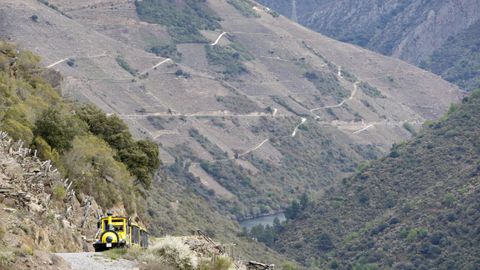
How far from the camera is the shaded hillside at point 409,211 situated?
82.2 metres

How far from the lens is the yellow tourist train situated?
1009 inches

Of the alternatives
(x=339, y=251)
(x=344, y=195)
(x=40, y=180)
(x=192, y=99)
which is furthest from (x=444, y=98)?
(x=40, y=180)

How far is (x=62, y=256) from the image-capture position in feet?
73.7

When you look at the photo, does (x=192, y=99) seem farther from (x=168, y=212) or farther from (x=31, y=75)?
(x=31, y=75)

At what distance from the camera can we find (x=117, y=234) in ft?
85.9

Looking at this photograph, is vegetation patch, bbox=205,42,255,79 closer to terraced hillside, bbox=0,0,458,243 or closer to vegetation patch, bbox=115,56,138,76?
terraced hillside, bbox=0,0,458,243

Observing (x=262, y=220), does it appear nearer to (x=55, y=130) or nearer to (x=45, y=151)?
(x=55, y=130)

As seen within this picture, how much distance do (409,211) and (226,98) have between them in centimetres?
7022

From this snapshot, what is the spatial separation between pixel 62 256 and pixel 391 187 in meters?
82.4

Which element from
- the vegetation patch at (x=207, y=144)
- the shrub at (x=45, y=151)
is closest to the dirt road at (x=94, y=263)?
the shrub at (x=45, y=151)

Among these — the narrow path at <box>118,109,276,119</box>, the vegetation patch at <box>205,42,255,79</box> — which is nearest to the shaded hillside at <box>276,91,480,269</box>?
the narrow path at <box>118,109,276,119</box>

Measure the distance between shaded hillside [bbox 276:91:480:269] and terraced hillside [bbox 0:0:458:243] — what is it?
1058 cm

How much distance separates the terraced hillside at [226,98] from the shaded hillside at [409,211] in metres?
10.6

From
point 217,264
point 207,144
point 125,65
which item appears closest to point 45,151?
point 217,264
